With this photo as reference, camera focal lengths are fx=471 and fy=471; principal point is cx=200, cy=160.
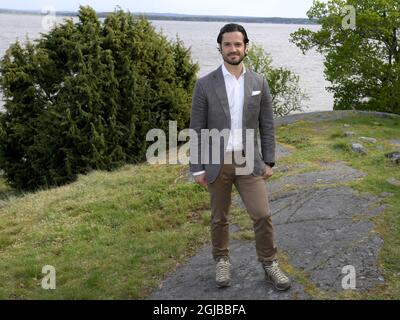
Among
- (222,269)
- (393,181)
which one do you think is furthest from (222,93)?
(393,181)

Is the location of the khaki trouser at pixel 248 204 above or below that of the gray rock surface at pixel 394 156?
above

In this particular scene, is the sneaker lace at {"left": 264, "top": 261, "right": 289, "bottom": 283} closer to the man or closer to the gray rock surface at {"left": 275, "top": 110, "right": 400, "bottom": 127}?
the man

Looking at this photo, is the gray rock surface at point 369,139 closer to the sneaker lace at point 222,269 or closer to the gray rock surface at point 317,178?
the gray rock surface at point 317,178

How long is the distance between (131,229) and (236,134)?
4.20m

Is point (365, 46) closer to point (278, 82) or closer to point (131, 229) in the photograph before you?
point (278, 82)

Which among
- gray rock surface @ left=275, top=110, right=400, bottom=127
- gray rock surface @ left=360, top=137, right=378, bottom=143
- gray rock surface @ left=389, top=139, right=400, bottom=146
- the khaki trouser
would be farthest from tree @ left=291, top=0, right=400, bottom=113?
the khaki trouser

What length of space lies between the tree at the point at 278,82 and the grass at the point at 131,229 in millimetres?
16319

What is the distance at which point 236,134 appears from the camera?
5297mm

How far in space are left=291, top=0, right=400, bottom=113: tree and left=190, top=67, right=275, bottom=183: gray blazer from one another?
17.2 metres

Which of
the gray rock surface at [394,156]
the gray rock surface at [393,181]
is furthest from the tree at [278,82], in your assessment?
the gray rock surface at [393,181]

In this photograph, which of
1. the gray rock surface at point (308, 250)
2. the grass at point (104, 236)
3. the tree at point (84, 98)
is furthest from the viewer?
the tree at point (84, 98)

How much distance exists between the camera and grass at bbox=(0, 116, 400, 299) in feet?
21.2

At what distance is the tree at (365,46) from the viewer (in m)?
21.1

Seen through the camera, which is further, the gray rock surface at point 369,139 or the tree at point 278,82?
the tree at point 278,82
